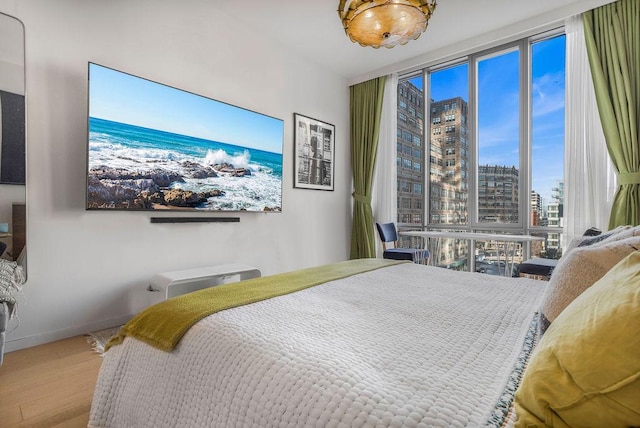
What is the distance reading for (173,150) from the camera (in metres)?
2.80

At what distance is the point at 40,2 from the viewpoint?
88.6 inches

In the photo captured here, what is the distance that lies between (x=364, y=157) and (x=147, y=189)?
9.42ft

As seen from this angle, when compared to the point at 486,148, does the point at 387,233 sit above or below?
below

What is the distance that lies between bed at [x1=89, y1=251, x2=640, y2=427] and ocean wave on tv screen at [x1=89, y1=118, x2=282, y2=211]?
162 centimetres

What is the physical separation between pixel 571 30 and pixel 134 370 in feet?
14.3

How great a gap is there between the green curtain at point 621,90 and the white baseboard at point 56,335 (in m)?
4.22

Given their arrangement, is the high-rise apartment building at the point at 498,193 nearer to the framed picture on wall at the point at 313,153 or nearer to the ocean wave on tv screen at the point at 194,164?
the framed picture on wall at the point at 313,153

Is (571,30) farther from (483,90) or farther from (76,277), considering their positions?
(76,277)

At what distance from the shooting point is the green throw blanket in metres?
1.10

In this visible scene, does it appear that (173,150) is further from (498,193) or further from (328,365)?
(498,193)

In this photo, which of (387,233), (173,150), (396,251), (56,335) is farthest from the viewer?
(387,233)

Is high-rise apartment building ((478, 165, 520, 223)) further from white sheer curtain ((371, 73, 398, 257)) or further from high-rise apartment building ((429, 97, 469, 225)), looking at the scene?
white sheer curtain ((371, 73, 398, 257))

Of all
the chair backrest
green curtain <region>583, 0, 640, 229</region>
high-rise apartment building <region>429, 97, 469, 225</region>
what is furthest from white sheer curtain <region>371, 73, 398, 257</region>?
green curtain <region>583, 0, 640, 229</region>

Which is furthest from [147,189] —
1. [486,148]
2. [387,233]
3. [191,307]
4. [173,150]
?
[486,148]
